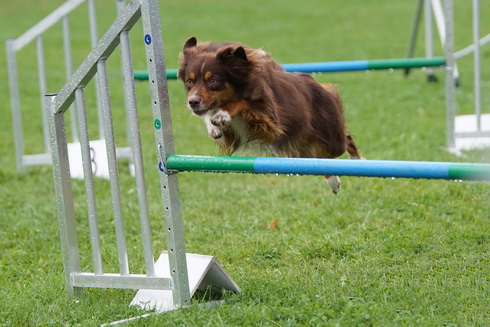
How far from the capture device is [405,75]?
11891 millimetres

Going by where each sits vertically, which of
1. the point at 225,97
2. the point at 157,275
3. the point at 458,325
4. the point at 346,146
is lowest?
the point at 458,325

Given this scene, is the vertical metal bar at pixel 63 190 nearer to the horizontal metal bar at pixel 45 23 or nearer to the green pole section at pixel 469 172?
the green pole section at pixel 469 172

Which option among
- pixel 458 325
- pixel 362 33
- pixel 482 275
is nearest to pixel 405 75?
pixel 362 33

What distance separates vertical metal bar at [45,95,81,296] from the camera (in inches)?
162

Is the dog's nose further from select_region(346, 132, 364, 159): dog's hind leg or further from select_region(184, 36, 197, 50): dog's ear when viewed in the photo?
select_region(346, 132, 364, 159): dog's hind leg

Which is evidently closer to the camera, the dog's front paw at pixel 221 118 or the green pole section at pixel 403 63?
the dog's front paw at pixel 221 118

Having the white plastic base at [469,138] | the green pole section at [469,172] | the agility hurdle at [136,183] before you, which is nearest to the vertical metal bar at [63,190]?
the agility hurdle at [136,183]

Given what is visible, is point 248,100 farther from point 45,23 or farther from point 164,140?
point 45,23

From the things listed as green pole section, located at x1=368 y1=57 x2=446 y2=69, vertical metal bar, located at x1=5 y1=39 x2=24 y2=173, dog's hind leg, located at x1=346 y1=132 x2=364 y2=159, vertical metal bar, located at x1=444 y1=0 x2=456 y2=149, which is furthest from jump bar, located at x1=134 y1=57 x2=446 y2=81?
vertical metal bar, located at x1=5 y1=39 x2=24 y2=173

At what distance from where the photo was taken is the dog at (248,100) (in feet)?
13.1

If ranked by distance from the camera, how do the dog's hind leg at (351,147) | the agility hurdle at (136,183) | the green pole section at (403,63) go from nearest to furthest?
1. the agility hurdle at (136,183)
2. the dog's hind leg at (351,147)
3. the green pole section at (403,63)

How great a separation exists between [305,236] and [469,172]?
7.28 feet

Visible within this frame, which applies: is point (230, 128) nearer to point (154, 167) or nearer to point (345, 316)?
point (345, 316)

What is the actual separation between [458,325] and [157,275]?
1543mm
